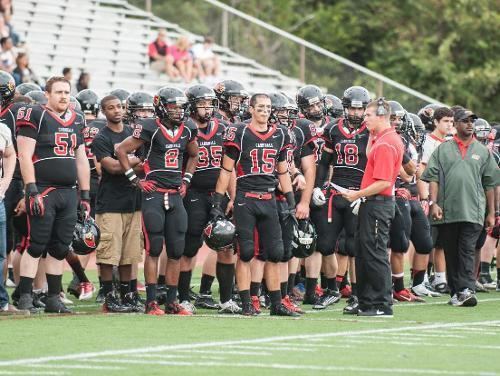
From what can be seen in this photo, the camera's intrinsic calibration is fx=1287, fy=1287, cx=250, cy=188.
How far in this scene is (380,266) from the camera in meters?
11.6

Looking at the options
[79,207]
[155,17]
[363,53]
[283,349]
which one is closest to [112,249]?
[79,207]

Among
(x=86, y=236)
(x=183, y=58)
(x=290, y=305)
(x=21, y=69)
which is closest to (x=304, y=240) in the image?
(x=290, y=305)

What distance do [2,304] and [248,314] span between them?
7.29ft

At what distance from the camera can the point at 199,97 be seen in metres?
12.4

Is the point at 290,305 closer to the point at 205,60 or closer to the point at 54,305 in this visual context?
the point at 54,305

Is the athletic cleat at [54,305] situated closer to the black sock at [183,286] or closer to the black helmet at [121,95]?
the black sock at [183,286]

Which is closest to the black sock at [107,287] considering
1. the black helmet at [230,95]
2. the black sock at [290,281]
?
the black sock at [290,281]

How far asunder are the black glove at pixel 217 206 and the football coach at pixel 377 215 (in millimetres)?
1205

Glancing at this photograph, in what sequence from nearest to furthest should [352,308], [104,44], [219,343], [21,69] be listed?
[219,343] → [352,308] → [21,69] → [104,44]

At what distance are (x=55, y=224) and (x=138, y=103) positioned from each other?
1.69 meters

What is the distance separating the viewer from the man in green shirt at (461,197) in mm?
12945

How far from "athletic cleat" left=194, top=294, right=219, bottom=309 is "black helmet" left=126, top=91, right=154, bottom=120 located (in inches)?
75.9

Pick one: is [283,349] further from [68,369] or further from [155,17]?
[155,17]

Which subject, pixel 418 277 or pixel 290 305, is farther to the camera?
pixel 418 277
